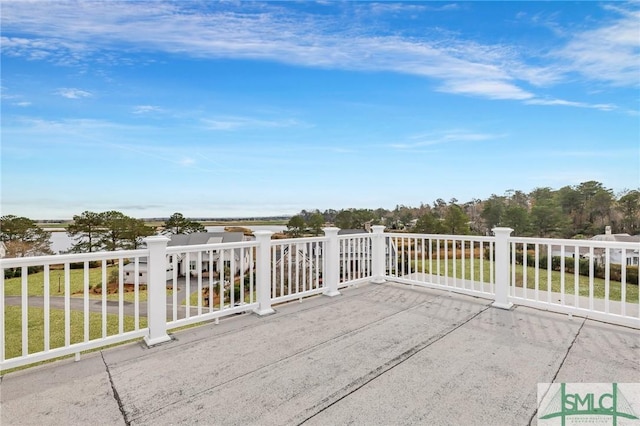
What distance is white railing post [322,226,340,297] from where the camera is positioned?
4.61m

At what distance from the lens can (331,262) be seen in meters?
4.64

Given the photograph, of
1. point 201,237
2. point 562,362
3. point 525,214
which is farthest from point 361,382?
point 525,214

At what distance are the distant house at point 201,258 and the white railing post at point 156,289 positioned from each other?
0.38 ft

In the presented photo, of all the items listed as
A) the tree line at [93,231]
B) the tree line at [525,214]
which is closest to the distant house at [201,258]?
the tree line at [93,231]

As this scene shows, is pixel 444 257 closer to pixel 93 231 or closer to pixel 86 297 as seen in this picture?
pixel 86 297

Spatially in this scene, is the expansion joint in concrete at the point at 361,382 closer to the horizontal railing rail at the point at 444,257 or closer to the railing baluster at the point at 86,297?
the horizontal railing rail at the point at 444,257

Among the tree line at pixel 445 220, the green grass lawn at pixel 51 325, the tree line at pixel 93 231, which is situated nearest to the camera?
the tree line at pixel 93 231

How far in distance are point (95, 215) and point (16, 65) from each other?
4.69m

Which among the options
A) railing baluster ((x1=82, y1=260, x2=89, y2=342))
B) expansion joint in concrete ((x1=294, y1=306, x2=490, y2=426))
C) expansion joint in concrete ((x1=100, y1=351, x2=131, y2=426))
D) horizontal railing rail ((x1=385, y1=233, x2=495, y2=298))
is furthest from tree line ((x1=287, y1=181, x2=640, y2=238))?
expansion joint in concrete ((x1=100, y1=351, x2=131, y2=426))

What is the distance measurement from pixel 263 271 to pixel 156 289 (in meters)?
1.22

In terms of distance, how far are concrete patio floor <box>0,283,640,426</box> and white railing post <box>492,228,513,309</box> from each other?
0.46 m

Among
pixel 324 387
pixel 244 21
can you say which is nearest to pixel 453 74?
pixel 244 21

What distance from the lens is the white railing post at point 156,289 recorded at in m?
2.90

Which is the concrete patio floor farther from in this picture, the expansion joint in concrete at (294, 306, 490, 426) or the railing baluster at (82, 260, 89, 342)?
the railing baluster at (82, 260, 89, 342)
